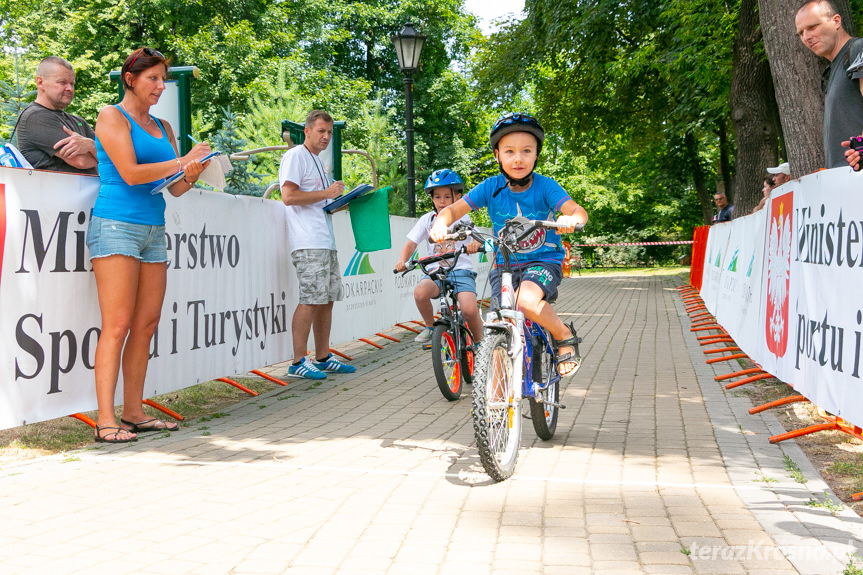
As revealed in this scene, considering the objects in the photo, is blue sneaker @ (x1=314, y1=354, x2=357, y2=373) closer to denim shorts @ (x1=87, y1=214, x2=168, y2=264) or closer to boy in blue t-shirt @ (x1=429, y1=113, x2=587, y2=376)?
denim shorts @ (x1=87, y1=214, x2=168, y2=264)

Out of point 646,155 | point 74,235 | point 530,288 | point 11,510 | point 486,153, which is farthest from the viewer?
point 486,153

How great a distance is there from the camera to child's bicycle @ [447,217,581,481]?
4.23m

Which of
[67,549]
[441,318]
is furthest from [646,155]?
[67,549]

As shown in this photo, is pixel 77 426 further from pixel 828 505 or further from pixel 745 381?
pixel 745 381

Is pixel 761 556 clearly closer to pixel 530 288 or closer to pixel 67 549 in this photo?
pixel 530 288

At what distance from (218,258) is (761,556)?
5.22 meters

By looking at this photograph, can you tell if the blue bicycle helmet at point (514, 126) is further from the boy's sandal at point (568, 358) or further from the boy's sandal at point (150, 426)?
the boy's sandal at point (150, 426)

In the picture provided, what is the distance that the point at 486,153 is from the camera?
50031 millimetres

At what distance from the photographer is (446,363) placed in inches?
283

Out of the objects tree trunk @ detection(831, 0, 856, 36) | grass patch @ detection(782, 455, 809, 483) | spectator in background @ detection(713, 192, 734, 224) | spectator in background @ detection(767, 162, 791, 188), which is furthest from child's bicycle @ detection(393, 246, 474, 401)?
spectator in background @ detection(713, 192, 734, 224)

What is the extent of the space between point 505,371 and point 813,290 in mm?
2568

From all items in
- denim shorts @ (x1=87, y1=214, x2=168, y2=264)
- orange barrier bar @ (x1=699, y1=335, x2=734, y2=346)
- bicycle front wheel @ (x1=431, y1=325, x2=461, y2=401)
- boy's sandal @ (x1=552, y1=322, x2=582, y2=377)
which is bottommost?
orange barrier bar @ (x1=699, y1=335, x2=734, y2=346)

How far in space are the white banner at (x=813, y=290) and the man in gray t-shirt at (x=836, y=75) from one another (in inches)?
9.4

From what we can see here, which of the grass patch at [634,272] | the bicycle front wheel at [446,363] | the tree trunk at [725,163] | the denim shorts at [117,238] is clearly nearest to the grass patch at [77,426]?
the denim shorts at [117,238]
